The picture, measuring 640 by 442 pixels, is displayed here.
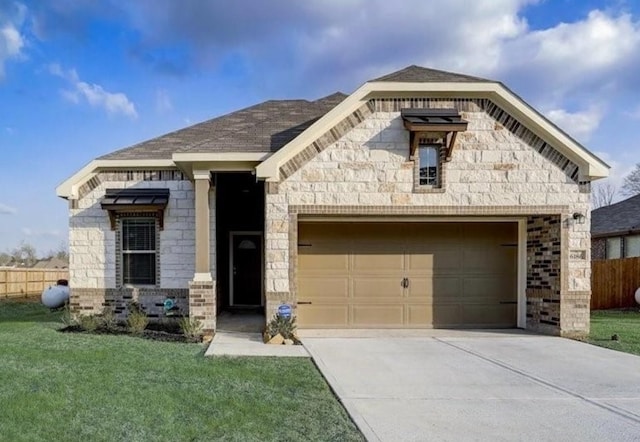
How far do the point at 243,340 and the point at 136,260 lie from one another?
4032 mm

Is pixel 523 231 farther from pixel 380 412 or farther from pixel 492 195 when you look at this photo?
pixel 380 412

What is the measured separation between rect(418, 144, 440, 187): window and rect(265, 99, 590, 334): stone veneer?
0.20 m

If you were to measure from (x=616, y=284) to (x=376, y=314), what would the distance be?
11.6 meters

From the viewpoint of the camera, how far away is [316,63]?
49.8ft

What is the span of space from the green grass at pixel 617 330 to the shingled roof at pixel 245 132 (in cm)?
769

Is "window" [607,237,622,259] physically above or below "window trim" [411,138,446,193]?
below

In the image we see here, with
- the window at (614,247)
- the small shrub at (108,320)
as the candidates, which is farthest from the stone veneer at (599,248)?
the small shrub at (108,320)

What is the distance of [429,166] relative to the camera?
392 inches

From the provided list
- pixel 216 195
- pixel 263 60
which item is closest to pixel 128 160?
pixel 216 195

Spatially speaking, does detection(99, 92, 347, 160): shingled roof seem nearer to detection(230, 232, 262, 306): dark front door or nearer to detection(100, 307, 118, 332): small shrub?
detection(230, 232, 262, 306): dark front door

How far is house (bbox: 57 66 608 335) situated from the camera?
9727 millimetres

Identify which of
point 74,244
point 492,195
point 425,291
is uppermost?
point 492,195

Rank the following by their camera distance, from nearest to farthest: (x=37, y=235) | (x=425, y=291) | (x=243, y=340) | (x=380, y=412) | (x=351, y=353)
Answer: (x=380, y=412) → (x=351, y=353) → (x=243, y=340) → (x=425, y=291) → (x=37, y=235)

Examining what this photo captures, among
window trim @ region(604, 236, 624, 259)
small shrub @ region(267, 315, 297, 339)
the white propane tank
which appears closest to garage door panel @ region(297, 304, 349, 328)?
small shrub @ region(267, 315, 297, 339)
